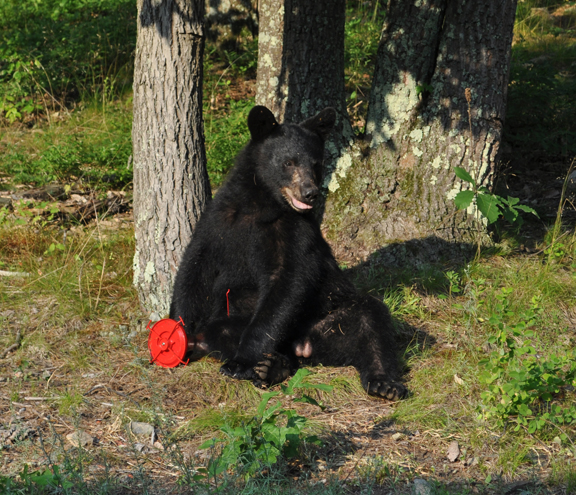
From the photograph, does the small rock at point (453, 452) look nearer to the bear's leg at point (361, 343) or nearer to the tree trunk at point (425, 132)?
the bear's leg at point (361, 343)

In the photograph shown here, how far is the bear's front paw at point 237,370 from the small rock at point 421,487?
4.29ft

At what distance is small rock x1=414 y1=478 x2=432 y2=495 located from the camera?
9.52 feet

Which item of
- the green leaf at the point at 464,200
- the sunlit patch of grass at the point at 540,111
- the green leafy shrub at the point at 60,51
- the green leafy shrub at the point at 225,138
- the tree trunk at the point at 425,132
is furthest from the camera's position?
the green leafy shrub at the point at 60,51

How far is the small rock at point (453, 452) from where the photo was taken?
3.27 meters

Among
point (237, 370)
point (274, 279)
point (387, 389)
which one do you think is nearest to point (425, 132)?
point (274, 279)

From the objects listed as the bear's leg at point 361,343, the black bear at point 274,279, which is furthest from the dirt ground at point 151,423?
the black bear at point 274,279

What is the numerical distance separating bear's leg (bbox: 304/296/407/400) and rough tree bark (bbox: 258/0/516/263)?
1322 millimetres

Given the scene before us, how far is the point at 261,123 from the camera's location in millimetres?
4406

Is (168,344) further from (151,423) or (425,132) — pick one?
(425,132)

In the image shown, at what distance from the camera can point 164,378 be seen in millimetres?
4055

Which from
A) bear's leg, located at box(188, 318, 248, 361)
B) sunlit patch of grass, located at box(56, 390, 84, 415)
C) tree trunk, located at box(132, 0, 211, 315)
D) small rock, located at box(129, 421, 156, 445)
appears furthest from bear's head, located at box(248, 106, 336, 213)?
sunlit patch of grass, located at box(56, 390, 84, 415)

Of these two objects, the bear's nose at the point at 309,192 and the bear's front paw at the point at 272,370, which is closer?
the bear's front paw at the point at 272,370

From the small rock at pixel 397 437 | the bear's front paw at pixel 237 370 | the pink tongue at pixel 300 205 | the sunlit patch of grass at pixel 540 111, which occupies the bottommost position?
the bear's front paw at pixel 237 370

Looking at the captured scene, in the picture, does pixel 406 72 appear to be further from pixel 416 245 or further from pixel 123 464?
pixel 123 464
